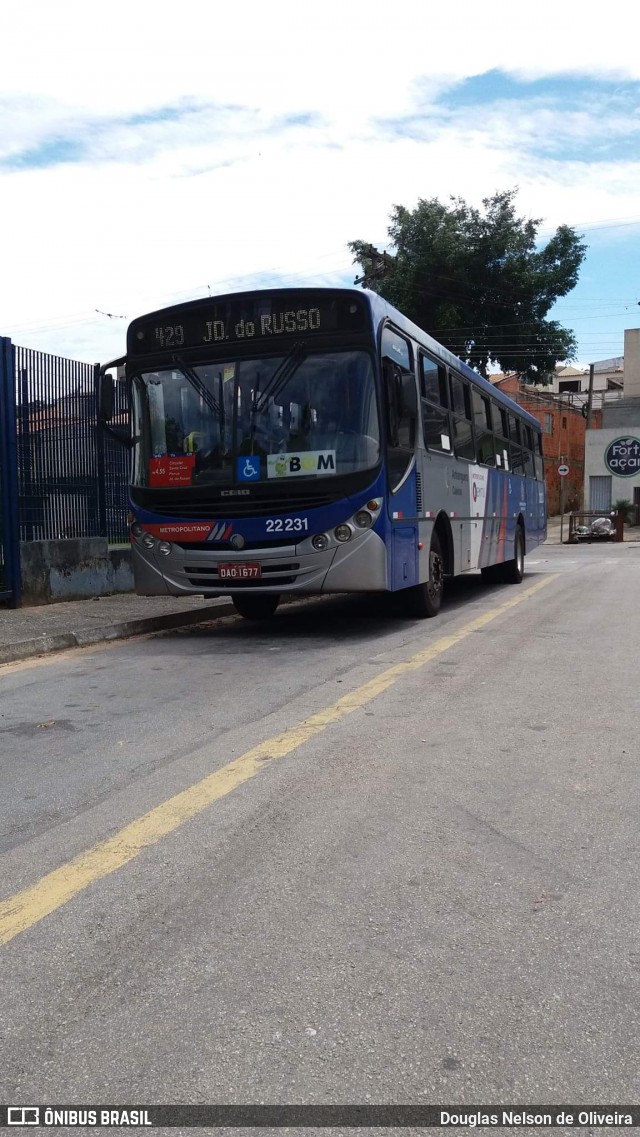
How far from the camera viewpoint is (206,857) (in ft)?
12.5

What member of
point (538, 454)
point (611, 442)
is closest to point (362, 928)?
point (538, 454)

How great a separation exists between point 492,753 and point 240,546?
15.8 ft

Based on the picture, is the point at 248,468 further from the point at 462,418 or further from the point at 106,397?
the point at 462,418

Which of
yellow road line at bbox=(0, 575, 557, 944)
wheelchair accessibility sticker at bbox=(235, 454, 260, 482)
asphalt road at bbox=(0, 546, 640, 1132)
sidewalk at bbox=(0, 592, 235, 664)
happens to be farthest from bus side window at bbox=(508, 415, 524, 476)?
yellow road line at bbox=(0, 575, 557, 944)

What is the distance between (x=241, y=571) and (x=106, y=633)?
1.67 meters

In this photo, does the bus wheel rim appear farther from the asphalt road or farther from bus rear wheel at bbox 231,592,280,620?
the asphalt road

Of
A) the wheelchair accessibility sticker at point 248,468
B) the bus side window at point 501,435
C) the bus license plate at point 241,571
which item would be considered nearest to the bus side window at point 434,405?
the wheelchair accessibility sticker at point 248,468

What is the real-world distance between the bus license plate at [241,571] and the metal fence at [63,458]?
2.54 m

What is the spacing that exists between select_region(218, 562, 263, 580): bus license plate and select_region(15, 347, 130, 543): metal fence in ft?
8.33

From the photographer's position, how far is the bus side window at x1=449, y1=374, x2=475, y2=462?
12641 mm

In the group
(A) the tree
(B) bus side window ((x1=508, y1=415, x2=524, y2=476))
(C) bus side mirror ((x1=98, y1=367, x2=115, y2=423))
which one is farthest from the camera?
(A) the tree

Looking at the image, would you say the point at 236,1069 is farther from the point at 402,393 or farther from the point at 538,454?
the point at 538,454

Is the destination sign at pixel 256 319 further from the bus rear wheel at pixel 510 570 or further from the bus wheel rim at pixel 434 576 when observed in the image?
the bus rear wheel at pixel 510 570

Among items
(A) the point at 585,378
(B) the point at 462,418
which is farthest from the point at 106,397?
(A) the point at 585,378
